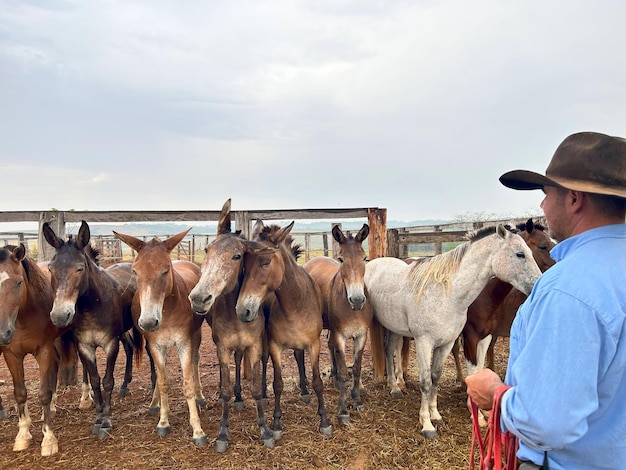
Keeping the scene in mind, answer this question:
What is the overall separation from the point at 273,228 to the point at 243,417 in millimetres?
2269

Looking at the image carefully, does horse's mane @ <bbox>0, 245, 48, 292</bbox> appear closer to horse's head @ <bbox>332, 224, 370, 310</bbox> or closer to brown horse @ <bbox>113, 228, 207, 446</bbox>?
brown horse @ <bbox>113, 228, 207, 446</bbox>

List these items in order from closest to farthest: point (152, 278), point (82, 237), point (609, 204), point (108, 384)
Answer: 1. point (609, 204)
2. point (152, 278)
3. point (82, 237)
4. point (108, 384)

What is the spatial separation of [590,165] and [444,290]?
318 cm

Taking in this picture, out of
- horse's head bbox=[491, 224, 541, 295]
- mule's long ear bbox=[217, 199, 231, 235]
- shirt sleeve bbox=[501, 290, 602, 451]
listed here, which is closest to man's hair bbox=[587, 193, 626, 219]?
shirt sleeve bbox=[501, 290, 602, 451]

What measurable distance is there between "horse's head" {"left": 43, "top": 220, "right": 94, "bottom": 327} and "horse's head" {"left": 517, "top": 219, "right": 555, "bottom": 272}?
5042mm

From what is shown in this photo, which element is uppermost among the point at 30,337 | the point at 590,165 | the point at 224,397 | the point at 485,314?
the point at 590,165

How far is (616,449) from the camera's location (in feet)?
3.96

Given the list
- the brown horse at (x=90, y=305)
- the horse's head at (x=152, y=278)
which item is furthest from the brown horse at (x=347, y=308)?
A: the brown horse at (x=90, y=305)

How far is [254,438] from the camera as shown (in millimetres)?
4191

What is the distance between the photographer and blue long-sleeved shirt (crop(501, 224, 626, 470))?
1.13 metres

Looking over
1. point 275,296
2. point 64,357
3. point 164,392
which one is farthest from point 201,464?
point 64,357

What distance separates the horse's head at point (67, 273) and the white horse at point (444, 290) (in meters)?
3.39

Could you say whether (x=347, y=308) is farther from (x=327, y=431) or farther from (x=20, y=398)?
(x=20, y=398)

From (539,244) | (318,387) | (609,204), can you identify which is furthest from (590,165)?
(539,244)
